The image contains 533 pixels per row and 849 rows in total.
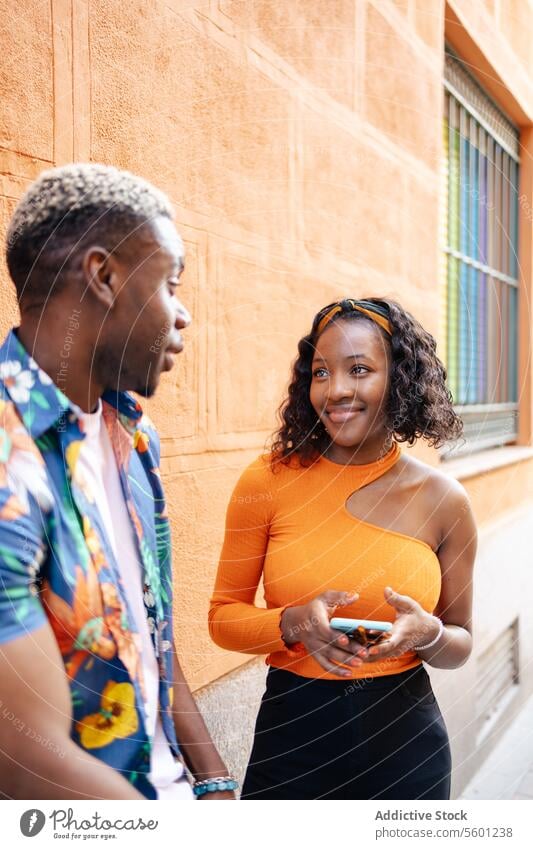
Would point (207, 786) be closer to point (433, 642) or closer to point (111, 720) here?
point (111, 720)

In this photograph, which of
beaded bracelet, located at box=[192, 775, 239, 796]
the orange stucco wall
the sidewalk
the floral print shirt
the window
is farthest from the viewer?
the sidewalk

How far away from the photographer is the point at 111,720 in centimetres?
64

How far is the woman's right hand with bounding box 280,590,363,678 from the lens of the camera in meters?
0.83

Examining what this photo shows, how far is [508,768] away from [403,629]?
68.4 inches

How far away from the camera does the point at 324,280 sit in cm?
140

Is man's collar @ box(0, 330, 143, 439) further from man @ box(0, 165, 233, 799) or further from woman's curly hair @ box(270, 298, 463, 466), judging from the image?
woman's curly hair @ box(270, 298, 463, 466)

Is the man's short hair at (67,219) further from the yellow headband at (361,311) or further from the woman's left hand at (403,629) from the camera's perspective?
the woman's left hand at (403,629)

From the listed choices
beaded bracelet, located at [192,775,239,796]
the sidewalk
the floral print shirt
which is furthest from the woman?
the sidewalk

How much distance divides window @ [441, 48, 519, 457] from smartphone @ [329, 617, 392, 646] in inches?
47.2

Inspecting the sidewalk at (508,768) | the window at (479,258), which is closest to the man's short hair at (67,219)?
the window at (479,258)

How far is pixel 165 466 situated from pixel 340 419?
0.89 ft

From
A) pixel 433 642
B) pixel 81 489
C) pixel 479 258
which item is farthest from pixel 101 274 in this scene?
pixel 479 258
